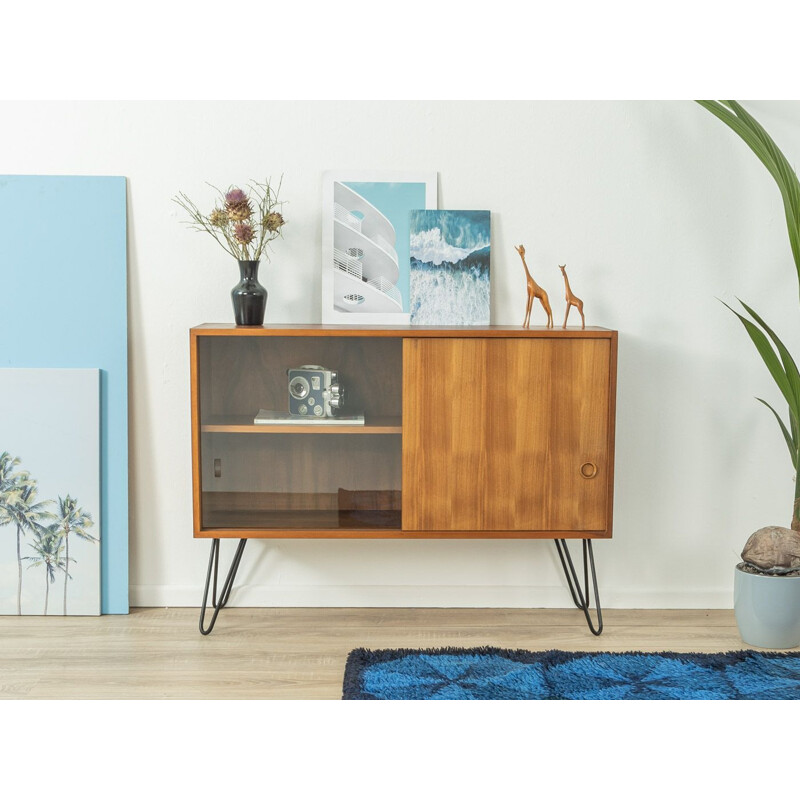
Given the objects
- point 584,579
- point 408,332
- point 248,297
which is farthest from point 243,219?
point 584,579

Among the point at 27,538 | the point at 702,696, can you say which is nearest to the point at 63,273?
the point at 27,538

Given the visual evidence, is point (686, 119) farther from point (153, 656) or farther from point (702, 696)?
point (153, 656)

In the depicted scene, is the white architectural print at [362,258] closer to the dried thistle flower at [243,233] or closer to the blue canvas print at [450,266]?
the blue canvas print at [450,266]

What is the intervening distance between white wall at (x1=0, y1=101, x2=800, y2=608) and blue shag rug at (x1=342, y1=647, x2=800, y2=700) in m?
0.46

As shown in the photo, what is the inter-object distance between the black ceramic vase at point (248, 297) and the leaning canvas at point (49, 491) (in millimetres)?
583

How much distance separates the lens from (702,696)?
2377 millimetres

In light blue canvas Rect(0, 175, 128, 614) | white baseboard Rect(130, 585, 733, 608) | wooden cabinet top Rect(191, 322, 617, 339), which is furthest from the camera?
white baseboard Rect(130, 585, 733, 608)

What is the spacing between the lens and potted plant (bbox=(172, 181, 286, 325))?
2795mm

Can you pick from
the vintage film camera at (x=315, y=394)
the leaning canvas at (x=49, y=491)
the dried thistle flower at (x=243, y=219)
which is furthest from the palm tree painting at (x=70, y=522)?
the dried thistle flower at (x=243, y=219)

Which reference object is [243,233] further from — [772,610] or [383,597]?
[772,610]

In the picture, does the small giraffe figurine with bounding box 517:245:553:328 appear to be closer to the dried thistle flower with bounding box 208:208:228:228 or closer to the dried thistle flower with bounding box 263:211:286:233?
the dried thistle flower with bounding box 263:211:286:233

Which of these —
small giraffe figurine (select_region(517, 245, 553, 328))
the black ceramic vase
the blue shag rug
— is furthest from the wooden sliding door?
the black ceramic vase

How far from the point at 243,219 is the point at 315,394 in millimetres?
606

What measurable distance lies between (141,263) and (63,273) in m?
0.26
